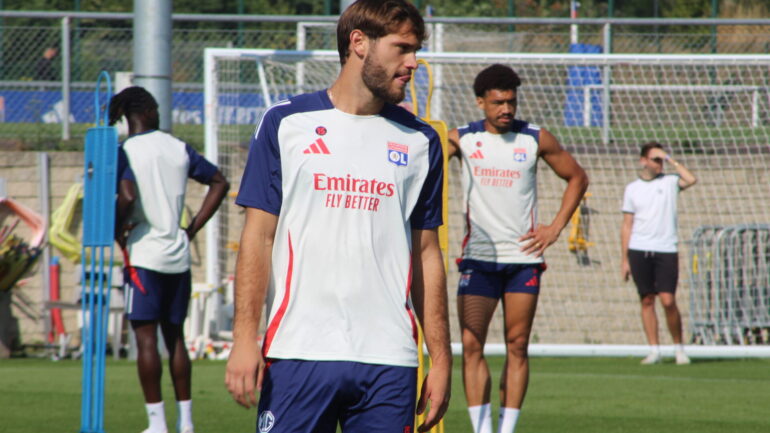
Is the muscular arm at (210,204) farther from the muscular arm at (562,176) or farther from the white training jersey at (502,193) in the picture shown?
the muscular arm at (562,176)

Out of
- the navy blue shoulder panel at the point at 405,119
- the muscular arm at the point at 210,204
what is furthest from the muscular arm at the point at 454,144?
the navy blue shoulder panel at the point at 405,119

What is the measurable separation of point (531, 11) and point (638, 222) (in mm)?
8763

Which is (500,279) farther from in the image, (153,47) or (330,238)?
(153,47)

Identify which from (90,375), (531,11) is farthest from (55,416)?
(531,11)

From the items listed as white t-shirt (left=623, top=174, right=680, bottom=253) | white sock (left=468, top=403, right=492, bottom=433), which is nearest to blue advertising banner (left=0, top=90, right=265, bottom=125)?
white t-shirt (left=623, top=174, right=680, bottom=253)

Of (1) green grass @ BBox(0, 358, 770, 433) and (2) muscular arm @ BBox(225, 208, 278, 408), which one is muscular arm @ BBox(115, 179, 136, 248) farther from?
(2) muscular arm @ BBox(225, 208, 278, 408)

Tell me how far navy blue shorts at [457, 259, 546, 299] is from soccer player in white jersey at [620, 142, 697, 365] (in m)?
5.80

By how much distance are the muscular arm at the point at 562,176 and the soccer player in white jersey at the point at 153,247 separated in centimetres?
224

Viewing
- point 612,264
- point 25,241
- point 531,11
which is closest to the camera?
point 25,241

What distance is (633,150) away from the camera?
15.2 m

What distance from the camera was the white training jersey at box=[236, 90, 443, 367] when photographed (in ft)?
11.5

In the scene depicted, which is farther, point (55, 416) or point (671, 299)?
point (671, 299)

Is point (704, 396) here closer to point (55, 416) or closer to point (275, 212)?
point (55, 416)

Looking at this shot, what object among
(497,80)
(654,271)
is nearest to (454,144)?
(497,80)
